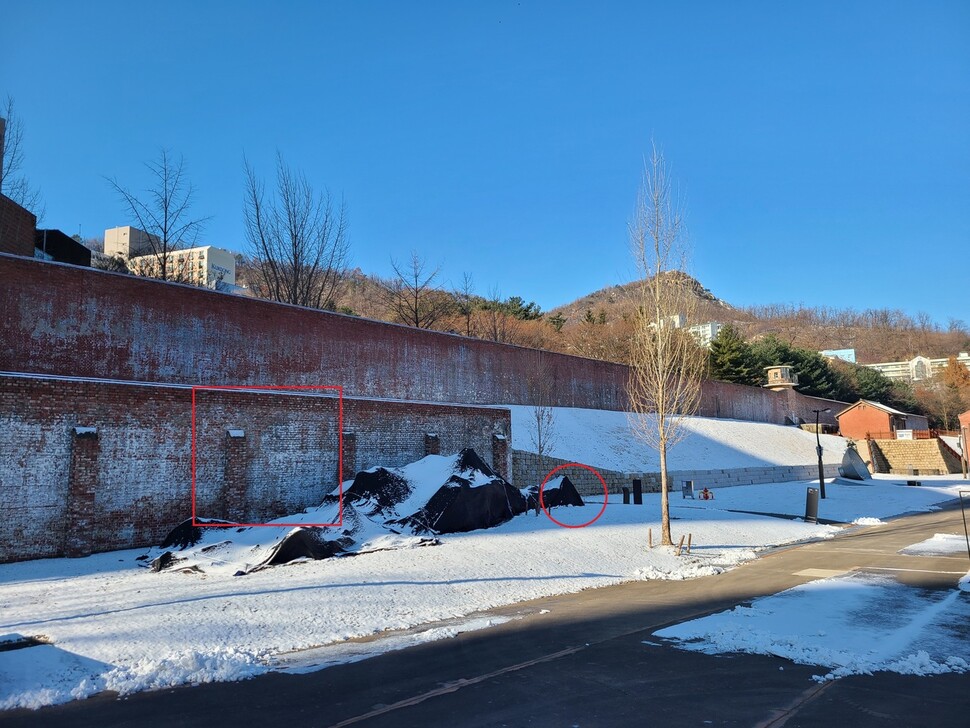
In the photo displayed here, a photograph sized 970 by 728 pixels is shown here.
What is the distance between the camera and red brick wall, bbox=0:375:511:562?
12562 millimetres

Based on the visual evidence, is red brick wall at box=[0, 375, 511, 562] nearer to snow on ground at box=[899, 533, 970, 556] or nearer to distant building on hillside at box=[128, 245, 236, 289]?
snow on ground at box=[899, 533, 970, 556]

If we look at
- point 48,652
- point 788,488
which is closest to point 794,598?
point 48,652

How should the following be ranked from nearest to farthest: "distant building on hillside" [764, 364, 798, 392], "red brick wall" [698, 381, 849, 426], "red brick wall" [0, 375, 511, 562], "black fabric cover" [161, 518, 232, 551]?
"red brick wall" [0, 375, 511, 562], "black fabric cover" [161, 518, 232, 551], "red brick wall" [698, 381, 849, 426], "distant building on hillside" [764, 364, 798, 392]

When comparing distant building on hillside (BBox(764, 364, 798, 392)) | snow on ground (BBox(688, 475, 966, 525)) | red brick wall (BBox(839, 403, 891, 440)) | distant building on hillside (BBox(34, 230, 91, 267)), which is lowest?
snow on ground (BBox(688, 475, 966, 525))

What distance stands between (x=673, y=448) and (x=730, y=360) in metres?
26.4

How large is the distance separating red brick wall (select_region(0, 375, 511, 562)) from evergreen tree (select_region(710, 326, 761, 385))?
1853 inches

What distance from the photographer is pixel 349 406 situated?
1866 cm

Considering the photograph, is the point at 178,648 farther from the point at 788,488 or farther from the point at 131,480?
the point at 788,488

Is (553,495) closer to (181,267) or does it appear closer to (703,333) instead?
(703,333)

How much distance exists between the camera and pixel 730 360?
5894 centimetres

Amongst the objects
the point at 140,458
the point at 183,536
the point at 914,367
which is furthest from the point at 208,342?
the point at 914,367

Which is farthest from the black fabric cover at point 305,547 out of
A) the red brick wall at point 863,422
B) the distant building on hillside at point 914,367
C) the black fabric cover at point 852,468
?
the distant building on hillside at point 914,367

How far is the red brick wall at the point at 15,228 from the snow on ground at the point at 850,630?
24.7 meters

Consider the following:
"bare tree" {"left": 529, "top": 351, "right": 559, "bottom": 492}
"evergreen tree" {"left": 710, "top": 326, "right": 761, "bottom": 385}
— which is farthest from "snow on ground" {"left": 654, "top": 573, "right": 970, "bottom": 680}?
"evergreen tree" {"left": 710, "top": 326, "right": 761, "bottom": 385}
